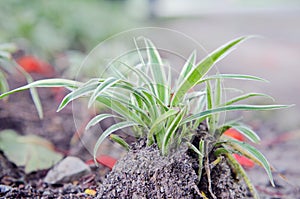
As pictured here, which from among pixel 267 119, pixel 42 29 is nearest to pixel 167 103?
pixel 267 119

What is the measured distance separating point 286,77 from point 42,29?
87.5 inches

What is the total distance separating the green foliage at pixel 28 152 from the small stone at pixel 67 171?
0.12 metres

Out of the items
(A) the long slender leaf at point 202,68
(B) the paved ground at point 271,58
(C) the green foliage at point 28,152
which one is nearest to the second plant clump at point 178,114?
(A) the long slender leaf at point 202,68

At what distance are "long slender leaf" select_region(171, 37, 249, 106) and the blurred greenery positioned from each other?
1.98m

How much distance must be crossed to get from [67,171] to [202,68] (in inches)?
27.0

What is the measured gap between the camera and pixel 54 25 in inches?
169

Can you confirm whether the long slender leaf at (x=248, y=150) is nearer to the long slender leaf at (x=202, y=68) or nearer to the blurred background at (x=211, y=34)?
the long slender leaf at (x=202, y=68)

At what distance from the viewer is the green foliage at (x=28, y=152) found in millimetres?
1713

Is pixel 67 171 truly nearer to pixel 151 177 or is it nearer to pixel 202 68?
pixel 151 177

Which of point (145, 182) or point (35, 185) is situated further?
point (35, 185)

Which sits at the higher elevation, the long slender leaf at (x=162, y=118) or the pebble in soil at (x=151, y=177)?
A: the long slender leaf at (x=162, y=118)

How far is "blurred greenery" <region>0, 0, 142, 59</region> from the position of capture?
3475 millimetres

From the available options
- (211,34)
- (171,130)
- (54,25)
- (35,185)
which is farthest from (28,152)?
(211,34)

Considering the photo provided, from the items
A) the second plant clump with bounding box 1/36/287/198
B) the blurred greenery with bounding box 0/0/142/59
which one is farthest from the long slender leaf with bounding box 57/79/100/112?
the blurred greenery with bounding box 0/0/142/59
